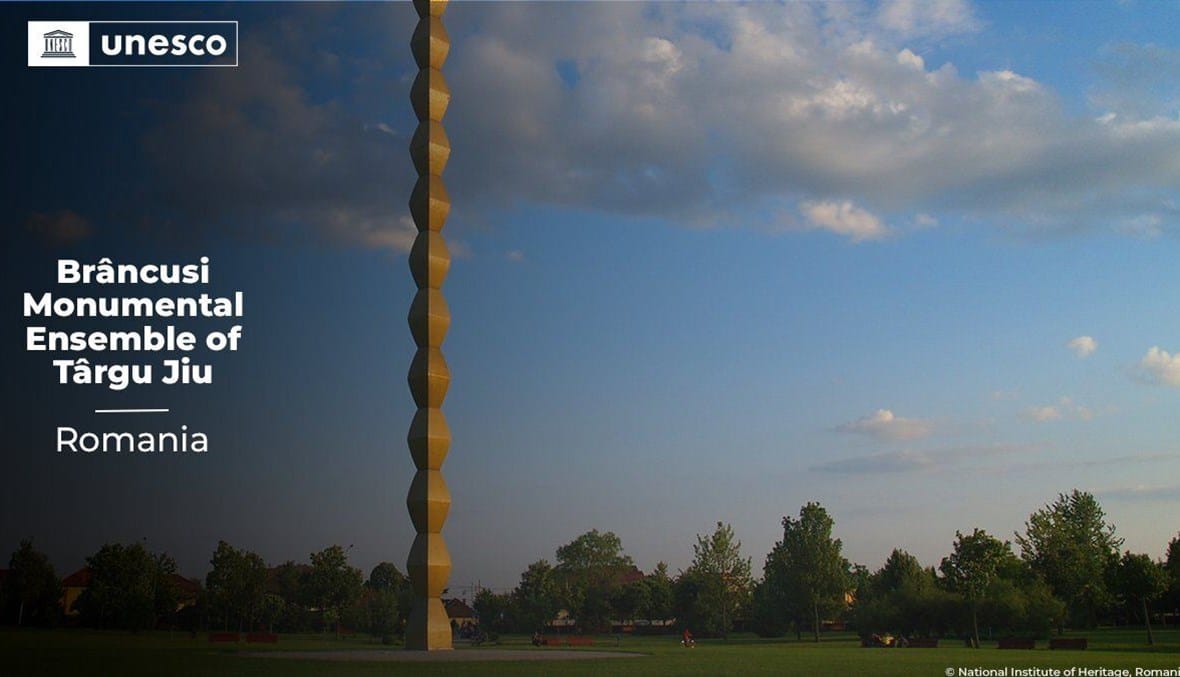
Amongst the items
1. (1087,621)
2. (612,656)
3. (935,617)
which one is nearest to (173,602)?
(612,656)

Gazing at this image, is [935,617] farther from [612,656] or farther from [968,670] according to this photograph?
[968,670]

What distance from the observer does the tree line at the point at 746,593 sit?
5875cm

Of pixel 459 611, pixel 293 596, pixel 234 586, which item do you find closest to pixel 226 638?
pixel 234 586

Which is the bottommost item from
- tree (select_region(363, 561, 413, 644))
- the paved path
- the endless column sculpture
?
tree (select_region(363, 561, 413, 644))

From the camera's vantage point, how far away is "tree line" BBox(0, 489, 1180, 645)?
5875 cm

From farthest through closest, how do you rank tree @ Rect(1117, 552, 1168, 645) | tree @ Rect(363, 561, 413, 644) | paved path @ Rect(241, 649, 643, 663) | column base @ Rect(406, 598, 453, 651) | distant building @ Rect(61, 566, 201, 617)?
distant building @ Rect(61, 566, 201, 617) < tree @ Rect(363, 561, 413, 644) < tree @ Rect(1117, 552, 1168, 645) < column base @ Rect(406, 598, 453, 651) < paved path @ Rect(241, 649, 643, 663)

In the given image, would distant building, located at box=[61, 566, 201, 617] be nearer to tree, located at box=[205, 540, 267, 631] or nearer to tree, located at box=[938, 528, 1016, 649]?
tree, located at box=[205, 540, 267, 631]

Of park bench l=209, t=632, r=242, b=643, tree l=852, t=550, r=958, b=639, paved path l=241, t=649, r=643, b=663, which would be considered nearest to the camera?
paved path l=241, t=649, r=643, b=663

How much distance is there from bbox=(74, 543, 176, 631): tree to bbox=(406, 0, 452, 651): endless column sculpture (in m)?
34.4

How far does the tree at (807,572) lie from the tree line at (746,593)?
0.10 metres

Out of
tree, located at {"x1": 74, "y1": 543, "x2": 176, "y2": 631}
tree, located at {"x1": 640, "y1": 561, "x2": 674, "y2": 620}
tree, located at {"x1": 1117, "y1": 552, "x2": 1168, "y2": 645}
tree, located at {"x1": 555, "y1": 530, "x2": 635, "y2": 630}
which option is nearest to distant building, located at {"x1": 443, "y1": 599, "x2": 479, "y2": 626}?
tree, located at {"x1": 555, "y1": 530, "x2": 635, "y2": 630}

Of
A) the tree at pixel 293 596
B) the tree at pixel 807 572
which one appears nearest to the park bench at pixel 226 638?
the tree at pixel 293 596

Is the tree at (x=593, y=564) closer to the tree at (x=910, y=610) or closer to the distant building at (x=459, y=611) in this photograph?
the distant building at (x=459, y=611)

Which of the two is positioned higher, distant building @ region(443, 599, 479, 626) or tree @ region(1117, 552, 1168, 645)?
tree @ region(1117, 552, 1168, 645)
